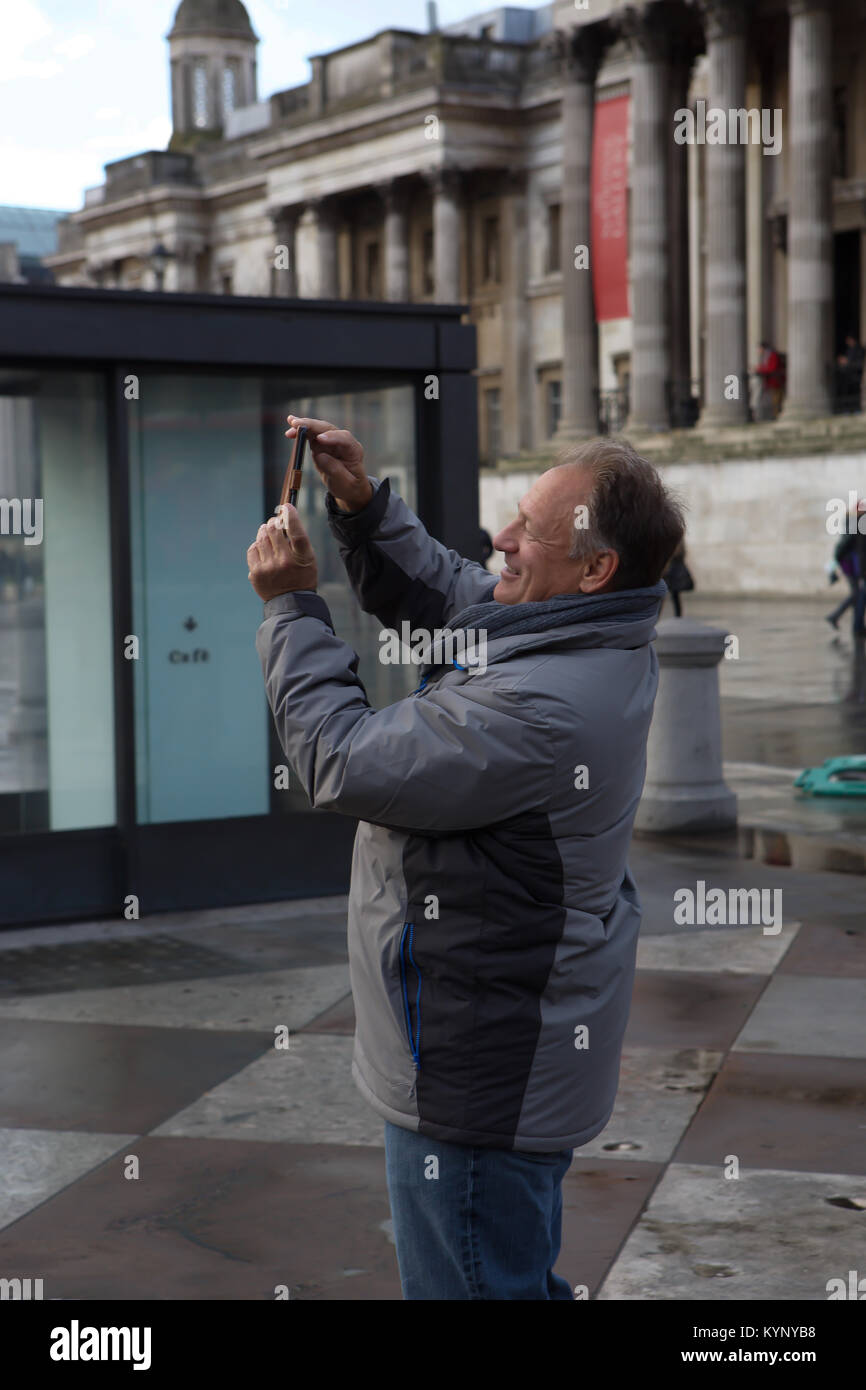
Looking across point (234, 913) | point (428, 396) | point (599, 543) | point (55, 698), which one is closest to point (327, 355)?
point (428, 396)

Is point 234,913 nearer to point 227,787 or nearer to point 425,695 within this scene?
point 227,787

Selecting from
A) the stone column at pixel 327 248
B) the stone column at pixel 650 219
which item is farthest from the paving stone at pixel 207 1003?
the stone column at pixel 327 248

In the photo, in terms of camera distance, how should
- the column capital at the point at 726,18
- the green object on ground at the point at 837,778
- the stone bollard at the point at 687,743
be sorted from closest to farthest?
the stone bollard at the point at 687,743
the green object on ground at the point at 837,778
the column capital at the point at 726,18

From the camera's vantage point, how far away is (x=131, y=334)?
820 centimetres

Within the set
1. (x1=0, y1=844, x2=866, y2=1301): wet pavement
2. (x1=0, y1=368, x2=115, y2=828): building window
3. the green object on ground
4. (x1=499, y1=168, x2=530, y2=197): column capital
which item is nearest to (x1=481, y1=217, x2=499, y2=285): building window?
(x1=499, y1=168, x2=530, y2=197): column capital

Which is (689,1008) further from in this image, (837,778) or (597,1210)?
(837,778)

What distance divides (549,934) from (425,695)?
42 centimetres

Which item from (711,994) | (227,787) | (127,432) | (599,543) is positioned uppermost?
(127,432)

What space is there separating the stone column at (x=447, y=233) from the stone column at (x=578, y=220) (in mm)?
10996

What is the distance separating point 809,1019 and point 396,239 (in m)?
61.8

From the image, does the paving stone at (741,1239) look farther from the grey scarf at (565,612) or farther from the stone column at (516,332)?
the stone column at (516,332)

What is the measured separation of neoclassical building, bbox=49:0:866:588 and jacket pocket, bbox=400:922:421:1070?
33.0 meters

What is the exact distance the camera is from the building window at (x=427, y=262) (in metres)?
68.1

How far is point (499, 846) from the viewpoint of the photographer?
107 inches
